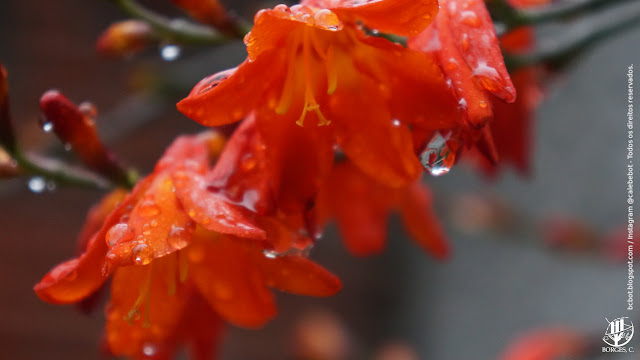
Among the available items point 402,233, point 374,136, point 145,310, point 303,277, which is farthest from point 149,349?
point 402,233

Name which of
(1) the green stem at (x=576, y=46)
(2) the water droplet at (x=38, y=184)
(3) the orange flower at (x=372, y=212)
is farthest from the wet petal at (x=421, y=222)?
(2) the water droplet at (x=38, y=184)

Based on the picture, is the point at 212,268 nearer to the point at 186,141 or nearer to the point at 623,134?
the point at 186,141

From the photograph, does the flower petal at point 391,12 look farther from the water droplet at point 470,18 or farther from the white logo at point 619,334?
the white logo at point 619,334

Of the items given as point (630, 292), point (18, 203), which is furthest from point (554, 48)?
point (18, 203)

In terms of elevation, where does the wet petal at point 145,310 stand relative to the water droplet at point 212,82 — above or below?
below

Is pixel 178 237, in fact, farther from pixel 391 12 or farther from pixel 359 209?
pixel 359 209

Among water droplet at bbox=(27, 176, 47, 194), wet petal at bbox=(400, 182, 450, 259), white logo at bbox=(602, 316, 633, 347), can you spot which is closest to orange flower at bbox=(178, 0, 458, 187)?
water droplet at bbox=(27, 176, 47, 194)

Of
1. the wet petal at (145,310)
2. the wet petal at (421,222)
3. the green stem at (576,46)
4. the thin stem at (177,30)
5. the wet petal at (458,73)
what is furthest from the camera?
the wet petal at (421,222)
